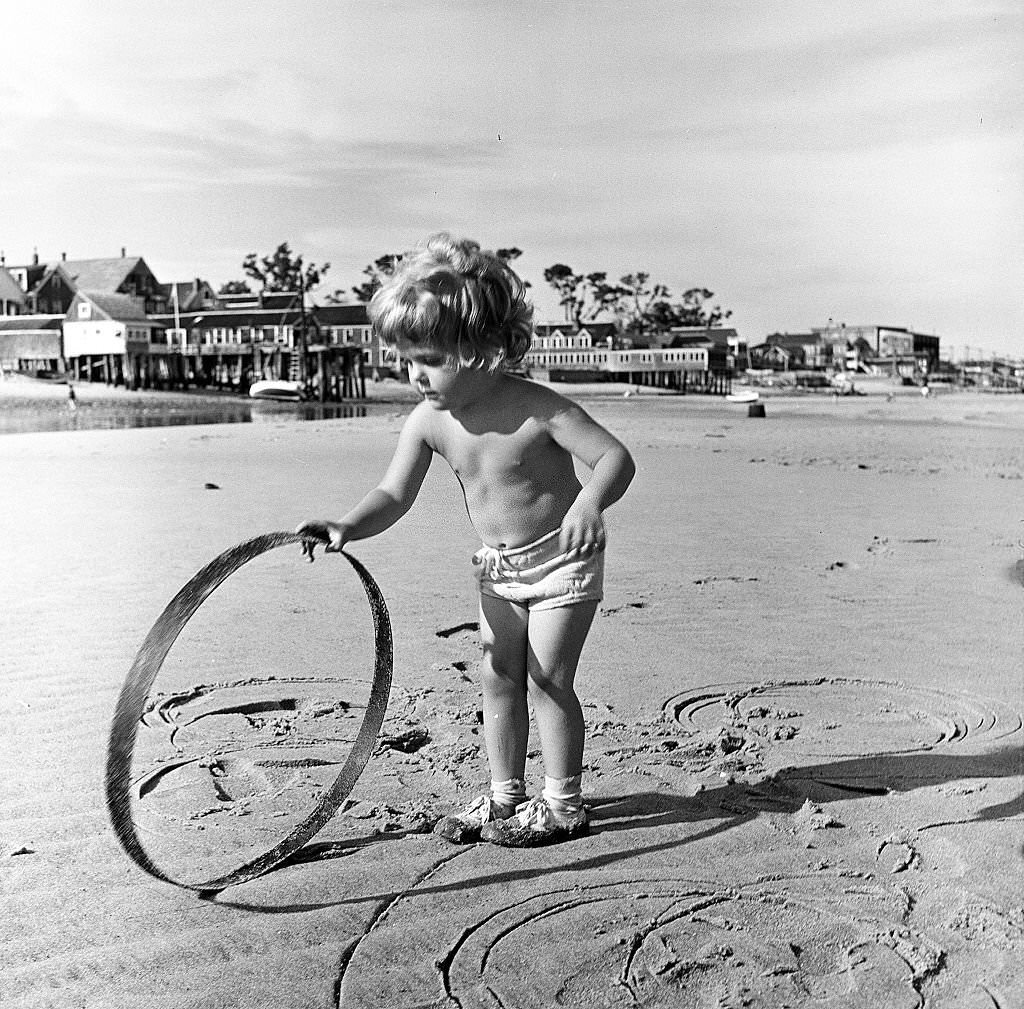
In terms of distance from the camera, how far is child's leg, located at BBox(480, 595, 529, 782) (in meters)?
2.97

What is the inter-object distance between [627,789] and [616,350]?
74.2 m

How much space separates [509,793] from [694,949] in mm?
809

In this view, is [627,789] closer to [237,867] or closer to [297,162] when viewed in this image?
[237,867]

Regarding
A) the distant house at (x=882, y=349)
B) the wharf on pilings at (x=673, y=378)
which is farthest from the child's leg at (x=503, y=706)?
the distant house at (x=882, y=349)

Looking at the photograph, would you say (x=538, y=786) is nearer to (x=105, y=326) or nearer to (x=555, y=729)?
(x=555, y=729)

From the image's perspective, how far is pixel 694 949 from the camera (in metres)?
2.30

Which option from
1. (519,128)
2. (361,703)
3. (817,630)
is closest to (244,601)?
(361,703)

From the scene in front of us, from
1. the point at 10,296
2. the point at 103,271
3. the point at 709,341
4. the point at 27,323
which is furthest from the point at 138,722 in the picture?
the point at 709,341

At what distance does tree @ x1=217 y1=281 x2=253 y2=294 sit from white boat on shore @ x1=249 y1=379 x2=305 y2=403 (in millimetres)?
7405

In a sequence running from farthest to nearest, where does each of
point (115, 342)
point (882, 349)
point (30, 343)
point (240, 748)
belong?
1. point (882, 349)
2. point (115, 342)
3. point (30, 343)
4. point (240, 748)

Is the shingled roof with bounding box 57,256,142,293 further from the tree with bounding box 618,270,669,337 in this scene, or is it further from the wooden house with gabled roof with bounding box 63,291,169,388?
the tree with bounding box 618,270,669,337

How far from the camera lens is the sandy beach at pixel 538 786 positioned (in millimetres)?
2246

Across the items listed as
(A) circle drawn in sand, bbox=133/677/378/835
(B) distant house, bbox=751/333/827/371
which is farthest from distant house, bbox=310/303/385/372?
(B) distant house, bbox=751/333/827/371

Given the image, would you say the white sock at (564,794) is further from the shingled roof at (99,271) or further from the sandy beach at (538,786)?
the shingled roof at (99,271)
